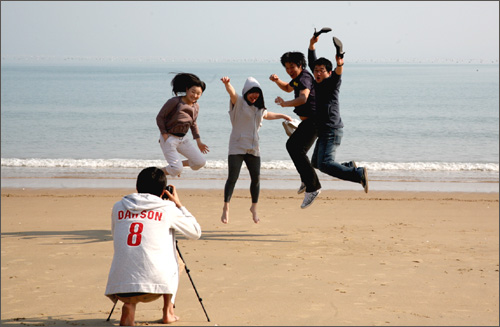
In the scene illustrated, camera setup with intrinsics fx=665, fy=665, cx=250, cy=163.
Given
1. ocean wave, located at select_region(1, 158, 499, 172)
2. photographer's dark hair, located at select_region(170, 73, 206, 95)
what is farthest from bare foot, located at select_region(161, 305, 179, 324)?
ocean wave, located at select_region(1, 158, 499, 172)

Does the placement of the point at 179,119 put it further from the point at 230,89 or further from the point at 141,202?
the point at 141,202

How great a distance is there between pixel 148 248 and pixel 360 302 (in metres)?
2.26

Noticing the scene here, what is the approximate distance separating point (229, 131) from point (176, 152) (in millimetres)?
21022

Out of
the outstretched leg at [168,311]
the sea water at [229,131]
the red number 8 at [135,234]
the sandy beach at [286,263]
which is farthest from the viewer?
the sea water at [229,131]

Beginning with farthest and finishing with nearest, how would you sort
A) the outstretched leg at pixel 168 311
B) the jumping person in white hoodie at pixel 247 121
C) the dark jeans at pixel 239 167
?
the dark jeans at pixel 239 167
the jumping person in white hoodie at pixel 247 121
the outstretched leg at pixel 168 311

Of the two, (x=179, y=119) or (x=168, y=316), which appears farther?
(x=179, y=119)

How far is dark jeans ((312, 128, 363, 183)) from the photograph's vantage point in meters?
7.49

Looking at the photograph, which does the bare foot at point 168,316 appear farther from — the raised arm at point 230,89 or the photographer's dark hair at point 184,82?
the photographer's dark hair at point 184,82

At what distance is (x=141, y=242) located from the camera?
453 centimetres

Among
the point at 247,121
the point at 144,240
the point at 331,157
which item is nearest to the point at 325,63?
the point at 331,157

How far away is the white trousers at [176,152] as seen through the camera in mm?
8009

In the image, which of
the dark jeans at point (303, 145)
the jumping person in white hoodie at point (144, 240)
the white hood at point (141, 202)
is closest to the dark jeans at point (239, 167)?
the dark jeans at point (303, 145)

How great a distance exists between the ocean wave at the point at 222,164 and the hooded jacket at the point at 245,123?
9439 millimetres

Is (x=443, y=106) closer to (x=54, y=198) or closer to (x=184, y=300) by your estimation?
(x=54, y=198)
